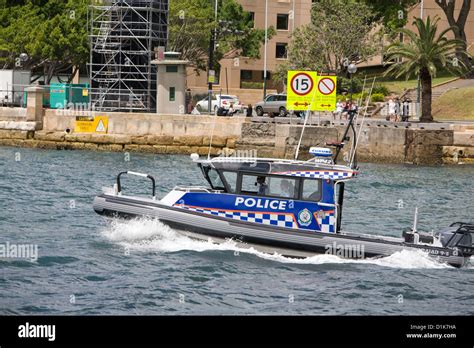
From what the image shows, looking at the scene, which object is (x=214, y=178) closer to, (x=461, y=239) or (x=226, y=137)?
(x=461, y=239)

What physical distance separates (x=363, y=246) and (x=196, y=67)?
55978 mm

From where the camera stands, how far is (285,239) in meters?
21.6

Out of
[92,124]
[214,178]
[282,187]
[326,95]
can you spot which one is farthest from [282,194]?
[92,124]

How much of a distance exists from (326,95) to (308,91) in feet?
3.98

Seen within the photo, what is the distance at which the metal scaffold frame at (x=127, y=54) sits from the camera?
56.6 m

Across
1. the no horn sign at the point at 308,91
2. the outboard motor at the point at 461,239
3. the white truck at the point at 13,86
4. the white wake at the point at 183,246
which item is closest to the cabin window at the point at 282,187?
the white wake at the point at 183,246

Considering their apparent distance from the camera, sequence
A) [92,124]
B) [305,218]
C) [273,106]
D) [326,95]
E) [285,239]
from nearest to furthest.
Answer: [285,239] → [305,218] → [326,95] → [92,124] → [273,106]

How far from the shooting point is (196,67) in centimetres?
7644

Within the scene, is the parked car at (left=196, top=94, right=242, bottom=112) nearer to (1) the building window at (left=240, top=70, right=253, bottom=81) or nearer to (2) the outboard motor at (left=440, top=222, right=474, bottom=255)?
(1) the building window at (left=240, top=70, right=253, bottom=81)

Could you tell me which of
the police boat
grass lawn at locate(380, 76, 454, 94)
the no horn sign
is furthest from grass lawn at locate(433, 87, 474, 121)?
the police boat

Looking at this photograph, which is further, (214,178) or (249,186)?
(214,178)

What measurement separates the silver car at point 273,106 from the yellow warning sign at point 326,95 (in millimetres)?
9879

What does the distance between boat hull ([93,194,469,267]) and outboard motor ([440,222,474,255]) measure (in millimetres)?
271

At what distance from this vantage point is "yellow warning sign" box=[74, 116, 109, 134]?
51906 mm
